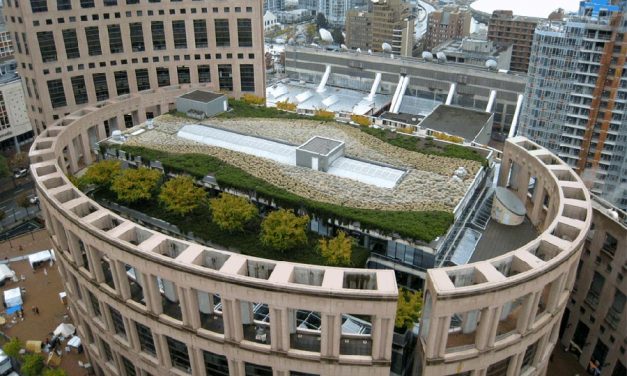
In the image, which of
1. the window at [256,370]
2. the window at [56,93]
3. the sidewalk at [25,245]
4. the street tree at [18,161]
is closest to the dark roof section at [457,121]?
the window at [56,93]

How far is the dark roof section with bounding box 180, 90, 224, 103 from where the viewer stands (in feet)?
258

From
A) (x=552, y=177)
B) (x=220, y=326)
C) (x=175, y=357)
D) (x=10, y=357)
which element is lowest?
(x=10, y=357)

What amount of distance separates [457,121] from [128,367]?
95.6 meters

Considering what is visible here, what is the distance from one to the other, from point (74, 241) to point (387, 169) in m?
35.6

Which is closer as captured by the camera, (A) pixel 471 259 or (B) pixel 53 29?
(A) pixel 471 259

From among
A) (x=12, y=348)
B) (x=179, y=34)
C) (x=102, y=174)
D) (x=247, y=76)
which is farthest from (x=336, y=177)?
(x=179, y=34)

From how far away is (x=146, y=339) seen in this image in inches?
1866

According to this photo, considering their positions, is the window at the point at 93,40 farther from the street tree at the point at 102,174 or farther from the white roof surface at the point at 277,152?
the street tree at the point at 102,174

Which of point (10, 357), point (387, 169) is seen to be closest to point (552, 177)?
point (387, 169)

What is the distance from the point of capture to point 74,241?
48.2 metres

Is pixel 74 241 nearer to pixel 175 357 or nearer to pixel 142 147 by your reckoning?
pixel 175 357

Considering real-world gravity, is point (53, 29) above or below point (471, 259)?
above

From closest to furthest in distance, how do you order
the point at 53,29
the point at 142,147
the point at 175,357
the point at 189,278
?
the point at 189,278
the point at 175,357
the point at 142,147
the point at 53,29

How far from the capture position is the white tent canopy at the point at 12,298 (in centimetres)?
7444
